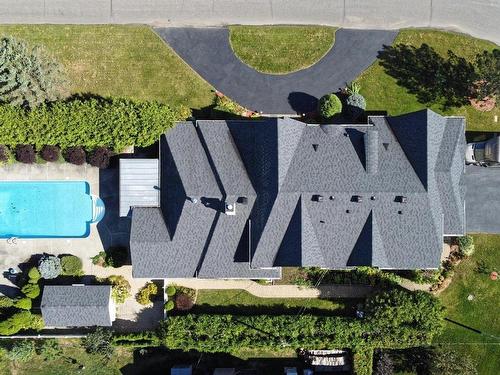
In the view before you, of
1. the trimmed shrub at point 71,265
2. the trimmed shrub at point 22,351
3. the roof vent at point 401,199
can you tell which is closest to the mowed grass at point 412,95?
the roof vent at point 401,199

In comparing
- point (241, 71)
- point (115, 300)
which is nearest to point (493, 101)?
point (241, 71)

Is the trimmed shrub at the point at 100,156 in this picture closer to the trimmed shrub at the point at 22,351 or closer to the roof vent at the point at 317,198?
the trimmed shrub at the point at 22,351

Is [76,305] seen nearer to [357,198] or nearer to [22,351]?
[22,351]

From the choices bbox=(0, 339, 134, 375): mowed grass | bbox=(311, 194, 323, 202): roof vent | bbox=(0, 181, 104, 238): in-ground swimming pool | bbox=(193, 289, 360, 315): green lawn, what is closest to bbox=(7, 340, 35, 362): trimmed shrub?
bbox=(0, 339, 134, 375): mowed grass

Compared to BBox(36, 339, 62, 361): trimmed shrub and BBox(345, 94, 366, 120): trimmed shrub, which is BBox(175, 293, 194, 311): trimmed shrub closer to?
BBox(36, 339, 62, 361): trimmed shrub

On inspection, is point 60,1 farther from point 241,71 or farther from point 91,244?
point 91,244

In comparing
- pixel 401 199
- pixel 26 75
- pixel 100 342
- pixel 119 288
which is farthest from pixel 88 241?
pixel 401 199
